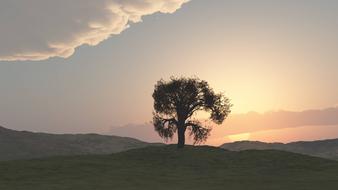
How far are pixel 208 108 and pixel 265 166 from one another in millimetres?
23729

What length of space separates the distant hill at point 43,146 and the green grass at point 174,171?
77.0 metres

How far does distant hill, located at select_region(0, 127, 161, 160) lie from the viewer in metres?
160

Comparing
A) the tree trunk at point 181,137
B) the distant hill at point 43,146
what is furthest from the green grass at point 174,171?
the distant hill at point 43,146

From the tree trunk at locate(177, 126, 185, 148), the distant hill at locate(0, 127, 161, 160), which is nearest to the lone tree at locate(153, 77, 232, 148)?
the tree trunk at locate(177, 126, 185, 148)

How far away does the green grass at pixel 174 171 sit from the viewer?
54.2 m

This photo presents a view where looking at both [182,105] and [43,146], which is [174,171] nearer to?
[182,105]

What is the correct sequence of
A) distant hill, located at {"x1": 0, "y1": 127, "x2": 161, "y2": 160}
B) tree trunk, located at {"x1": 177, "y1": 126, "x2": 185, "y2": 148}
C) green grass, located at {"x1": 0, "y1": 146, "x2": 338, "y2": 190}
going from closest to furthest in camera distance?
green grass, located at {"x1": 0, "y1": 146, "x2": 338, "y2": 190}
tree trunk, located at {"x1": 177, "y1": 126, "x2": 185, "y2": 148}
distant hill, located at {"x1": 0, "y1": 127, "x2": 161, "y2": 160}

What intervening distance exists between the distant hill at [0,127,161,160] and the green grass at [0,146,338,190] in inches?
3032

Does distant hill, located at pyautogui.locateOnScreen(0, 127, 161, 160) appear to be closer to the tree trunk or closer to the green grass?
the tree trunk

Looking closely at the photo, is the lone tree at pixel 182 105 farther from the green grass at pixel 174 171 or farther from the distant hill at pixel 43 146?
the distant hill at pixel 43 146

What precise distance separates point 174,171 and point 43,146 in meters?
115

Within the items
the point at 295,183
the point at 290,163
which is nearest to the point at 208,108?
the point at 290,163

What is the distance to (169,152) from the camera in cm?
8662

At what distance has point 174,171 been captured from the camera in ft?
229
